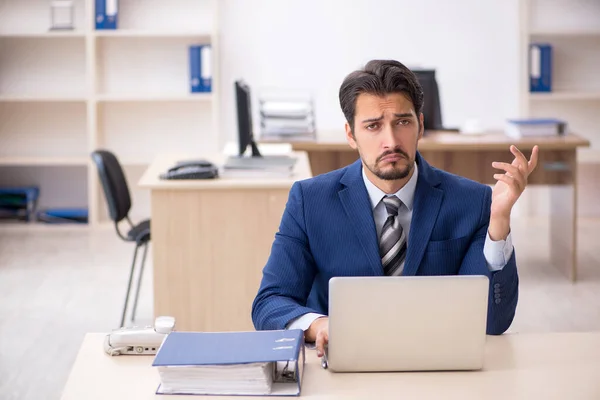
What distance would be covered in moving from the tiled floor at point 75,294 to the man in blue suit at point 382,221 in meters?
1.65

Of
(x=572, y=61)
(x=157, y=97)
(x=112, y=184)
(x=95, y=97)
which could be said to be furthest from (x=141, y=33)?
→ (x=572, y=61)

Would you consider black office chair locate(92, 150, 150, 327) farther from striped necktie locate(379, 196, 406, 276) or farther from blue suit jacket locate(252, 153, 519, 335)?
striped necktie locate(379, 196, 406, 276)

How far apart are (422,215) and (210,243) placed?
5.85ft

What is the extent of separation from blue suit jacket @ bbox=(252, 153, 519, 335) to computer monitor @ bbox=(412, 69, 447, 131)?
314cm

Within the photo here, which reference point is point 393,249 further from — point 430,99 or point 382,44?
point 382,44

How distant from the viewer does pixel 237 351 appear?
1884mm

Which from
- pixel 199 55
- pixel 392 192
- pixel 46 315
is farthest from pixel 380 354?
pixel 199 55

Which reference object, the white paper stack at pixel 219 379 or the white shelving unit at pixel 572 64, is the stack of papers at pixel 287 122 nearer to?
the white shelving unit at pixel 572 64

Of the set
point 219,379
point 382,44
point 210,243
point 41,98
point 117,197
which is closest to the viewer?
point 219,379

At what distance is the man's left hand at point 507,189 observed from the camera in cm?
209

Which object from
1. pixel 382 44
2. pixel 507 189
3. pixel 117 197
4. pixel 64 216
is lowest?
pixel 64 216

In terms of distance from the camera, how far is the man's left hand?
6.86ft

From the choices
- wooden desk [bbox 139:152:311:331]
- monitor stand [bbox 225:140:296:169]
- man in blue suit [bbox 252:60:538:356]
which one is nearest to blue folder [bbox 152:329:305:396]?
man in blue suit [bbox 252:60:538:356]

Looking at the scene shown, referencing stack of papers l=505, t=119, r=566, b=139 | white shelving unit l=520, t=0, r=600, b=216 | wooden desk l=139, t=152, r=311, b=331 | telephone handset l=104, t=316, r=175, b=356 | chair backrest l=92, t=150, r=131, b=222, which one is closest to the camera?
telephone handset l=104, t=316, r=175, b=356
